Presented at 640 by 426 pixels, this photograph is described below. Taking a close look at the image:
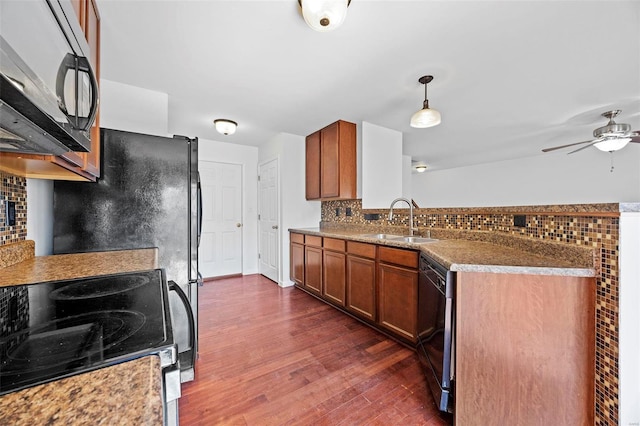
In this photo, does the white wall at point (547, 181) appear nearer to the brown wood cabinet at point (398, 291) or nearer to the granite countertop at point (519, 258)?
the granite countertop at point (519, 258)

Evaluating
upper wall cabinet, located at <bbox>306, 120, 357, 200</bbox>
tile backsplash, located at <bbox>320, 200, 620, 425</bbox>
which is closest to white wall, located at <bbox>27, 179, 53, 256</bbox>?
upper wall cabinet, located at <bbox>306, 120, 357, 200</bbox>

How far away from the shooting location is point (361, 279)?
2488 mm

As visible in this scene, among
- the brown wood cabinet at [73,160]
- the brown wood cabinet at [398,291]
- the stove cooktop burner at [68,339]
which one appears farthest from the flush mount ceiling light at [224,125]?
the stove cooktop burner at [68,339]

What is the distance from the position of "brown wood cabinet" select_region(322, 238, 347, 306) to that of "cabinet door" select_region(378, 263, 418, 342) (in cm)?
52

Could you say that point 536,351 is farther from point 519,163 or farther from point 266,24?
point 519,163

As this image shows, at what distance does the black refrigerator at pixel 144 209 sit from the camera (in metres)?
1.50

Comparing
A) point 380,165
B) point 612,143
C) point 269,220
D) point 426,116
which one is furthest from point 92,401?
point 612,143

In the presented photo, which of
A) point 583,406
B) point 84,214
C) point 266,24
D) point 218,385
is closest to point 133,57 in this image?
point 266,24

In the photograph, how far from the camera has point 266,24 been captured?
158 centimetres

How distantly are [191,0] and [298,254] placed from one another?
9.14ft

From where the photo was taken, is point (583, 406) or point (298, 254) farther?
point (298, 254)

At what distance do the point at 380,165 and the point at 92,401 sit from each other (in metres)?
3.37

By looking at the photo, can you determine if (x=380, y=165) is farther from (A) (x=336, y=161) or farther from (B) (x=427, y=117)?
(B) (x=427, y=117)

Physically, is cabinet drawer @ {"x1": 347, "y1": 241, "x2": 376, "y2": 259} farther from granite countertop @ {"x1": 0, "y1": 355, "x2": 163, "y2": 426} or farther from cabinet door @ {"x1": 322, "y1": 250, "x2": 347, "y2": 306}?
granite countertop @ {"x1": 0, "y1": 355, "x2": 163, "y2": 426}
